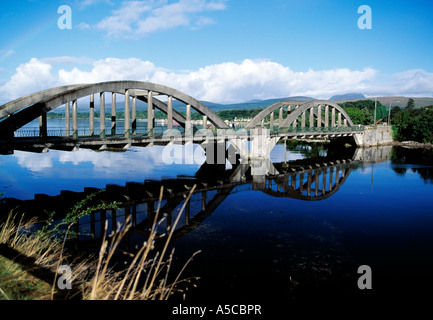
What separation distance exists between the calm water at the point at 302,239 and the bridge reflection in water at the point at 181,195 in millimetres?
591

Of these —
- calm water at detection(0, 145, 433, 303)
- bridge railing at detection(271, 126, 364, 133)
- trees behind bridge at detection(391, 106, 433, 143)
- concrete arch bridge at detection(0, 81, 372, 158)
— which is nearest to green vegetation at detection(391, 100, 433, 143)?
trees behind bridge at detection(391, 106, 433, 143)

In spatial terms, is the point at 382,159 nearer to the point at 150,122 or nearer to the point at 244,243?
the point at 150,122

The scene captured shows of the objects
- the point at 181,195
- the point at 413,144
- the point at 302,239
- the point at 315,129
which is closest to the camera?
the point at 302,239

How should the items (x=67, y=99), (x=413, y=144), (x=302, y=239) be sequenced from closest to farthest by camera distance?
(x=302, y=239)
(x=67, y=99)
(x=413, y=144)

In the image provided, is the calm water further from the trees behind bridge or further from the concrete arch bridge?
the trees behind bridge

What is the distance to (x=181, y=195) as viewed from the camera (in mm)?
22391

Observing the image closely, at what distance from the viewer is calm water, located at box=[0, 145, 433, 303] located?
34.3 ft

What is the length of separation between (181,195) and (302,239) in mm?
9728

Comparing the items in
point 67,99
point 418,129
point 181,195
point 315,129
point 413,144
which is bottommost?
point 181,195

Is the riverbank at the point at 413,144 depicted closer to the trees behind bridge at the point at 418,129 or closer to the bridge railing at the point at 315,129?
the trees behind bridge at the point at 418,129

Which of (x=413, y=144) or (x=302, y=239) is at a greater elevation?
(x=413, y=144)

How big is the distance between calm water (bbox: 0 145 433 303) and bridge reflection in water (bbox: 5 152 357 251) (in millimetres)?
591

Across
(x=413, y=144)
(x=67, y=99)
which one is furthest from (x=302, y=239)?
(x=413, y=144)

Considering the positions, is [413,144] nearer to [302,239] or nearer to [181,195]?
[181,195]
